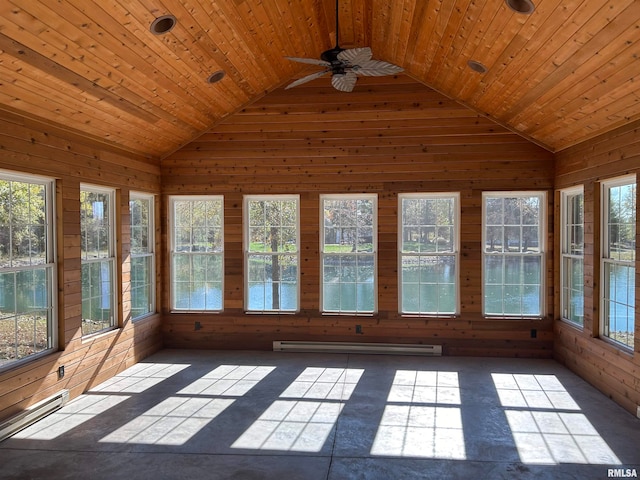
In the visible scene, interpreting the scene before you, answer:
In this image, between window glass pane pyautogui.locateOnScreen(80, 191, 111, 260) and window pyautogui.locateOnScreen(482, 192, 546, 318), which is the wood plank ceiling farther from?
window pyautogui.locateOnScreen(482, 192, 546, 318)

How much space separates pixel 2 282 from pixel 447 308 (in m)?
→ 5.45

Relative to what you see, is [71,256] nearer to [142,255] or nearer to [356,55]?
[142,255]

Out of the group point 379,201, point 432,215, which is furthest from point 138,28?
point 432,215

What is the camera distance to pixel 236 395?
17.6 ft

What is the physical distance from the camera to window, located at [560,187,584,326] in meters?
6.25

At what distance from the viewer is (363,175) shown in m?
7.22

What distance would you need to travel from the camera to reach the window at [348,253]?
7.32 metres

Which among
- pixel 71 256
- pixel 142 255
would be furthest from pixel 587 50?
→ pixel 142 255

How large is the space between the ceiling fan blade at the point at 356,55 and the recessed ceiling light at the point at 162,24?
1.48 metres

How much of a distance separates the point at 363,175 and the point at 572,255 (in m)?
2.98

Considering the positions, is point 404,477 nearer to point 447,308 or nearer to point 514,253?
point 447,308

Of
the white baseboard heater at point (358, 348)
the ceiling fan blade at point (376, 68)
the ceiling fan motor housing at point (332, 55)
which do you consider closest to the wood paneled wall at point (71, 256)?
the white baseboard heater at point (358, 348)

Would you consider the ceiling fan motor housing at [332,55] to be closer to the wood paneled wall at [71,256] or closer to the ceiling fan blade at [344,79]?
the ceiling fan blade at [344,79]

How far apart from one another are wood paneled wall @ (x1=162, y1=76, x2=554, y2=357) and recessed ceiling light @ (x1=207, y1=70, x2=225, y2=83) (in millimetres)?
1316
